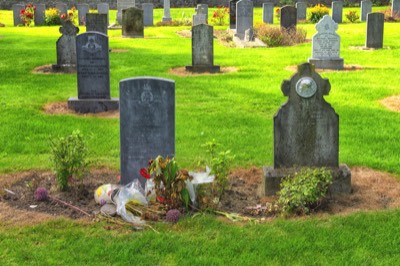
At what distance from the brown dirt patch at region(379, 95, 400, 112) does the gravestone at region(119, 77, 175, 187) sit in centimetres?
604

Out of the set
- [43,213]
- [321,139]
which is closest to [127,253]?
[43,213]

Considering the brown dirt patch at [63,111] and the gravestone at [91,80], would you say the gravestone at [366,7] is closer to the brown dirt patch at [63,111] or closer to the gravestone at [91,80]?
the gravestone at [91,80]

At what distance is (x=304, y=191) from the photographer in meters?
6.49

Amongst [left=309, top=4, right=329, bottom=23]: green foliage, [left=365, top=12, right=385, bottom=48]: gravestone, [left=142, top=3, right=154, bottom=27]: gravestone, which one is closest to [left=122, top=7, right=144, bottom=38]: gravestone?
[left=142, top=3, right=154, bottom=27]: gravestone

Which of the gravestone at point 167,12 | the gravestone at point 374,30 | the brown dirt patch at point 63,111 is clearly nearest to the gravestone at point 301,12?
the gravestone at point 167,12

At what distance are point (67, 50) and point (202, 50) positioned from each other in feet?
11.4

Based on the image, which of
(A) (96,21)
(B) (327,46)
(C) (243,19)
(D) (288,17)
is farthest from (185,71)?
(C) (243,19)

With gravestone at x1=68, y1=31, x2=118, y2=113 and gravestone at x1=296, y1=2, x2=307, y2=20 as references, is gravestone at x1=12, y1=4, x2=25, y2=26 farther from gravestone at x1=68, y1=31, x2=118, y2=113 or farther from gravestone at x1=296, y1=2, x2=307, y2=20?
gravestone at x1=68, y1=31, x2=118, y2=113

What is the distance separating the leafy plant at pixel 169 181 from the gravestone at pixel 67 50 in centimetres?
1111

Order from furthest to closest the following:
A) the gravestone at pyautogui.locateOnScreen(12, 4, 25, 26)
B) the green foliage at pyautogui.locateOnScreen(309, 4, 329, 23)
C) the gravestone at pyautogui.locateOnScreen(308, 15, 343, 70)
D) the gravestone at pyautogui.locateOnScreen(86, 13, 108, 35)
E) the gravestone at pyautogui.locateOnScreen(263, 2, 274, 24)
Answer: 1. the gravestone at pyautogui.locateOnScreen(12, 4, 25, 26)
2. the gravestone at pyautogui.locateOnScreen(263, 2, 274, 24)
3. the green foliage at pyautogui.locateOnScreen(309, 4, 329, 23)
4. the gravestone at pyautogui.locateOnScreen(86, 13, 108, 35)
5. the gravestone at pyautogui.locateOnScreen(308, 15, 343, 70)

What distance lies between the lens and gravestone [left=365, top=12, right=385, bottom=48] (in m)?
21.0

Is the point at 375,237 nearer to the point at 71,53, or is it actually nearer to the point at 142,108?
the point at 142,108

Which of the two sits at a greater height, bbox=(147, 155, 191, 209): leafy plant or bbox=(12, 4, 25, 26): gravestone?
bbox=(12, 4, 25, 26): gravestone

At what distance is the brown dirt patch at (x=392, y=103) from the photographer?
39.5 feet
